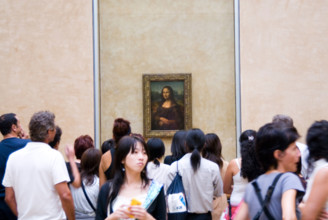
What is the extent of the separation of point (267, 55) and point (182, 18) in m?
2.50

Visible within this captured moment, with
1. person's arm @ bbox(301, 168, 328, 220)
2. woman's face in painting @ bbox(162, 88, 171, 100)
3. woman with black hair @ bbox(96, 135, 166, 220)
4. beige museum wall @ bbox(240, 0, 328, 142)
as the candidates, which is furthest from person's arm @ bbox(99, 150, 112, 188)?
beige museum wall @ bbox(240, 0, 328, 142)

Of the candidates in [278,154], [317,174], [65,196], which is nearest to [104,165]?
[65,196]

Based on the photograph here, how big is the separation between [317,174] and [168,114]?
1009 cm

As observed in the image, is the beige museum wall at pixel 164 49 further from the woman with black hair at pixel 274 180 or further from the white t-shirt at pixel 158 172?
the woman with black hair at pixel 274 180

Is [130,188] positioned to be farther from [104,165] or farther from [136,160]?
[104,165]

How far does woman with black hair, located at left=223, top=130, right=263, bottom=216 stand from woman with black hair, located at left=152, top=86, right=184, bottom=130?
703 centimetres

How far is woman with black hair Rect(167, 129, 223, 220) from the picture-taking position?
252 inches

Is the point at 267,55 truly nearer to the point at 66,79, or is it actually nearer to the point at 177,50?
the point at 177,50

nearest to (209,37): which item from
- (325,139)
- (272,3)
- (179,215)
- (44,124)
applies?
(272,3)

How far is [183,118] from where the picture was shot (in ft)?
44.0

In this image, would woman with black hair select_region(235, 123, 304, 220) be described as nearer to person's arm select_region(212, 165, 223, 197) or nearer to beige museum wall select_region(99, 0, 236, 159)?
person's arm select_region(212, 165, 223, 197)

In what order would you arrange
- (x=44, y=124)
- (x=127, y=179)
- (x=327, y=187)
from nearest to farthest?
1. (x=327, y=187)
2. (x=127, y=179)
3. (x=44, y=124)

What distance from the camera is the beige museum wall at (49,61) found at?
12.9 metres

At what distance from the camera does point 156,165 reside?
6559 mm
